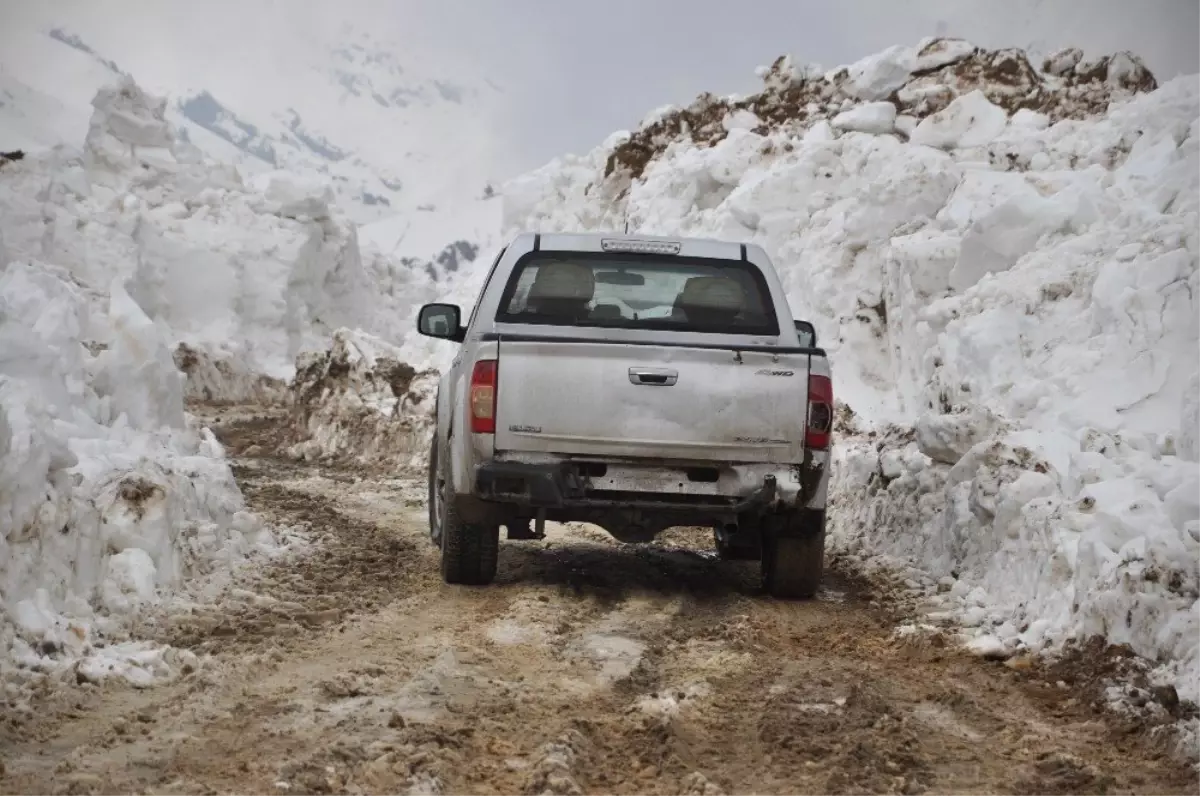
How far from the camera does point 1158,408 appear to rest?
788 centimetres

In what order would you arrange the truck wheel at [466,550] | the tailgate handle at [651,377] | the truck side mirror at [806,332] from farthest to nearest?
1. the truck side mirror at [806,332]
2. the truck wheel at [466,550]
3. the tailgate handle at [651,377]

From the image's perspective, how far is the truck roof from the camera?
286 inches

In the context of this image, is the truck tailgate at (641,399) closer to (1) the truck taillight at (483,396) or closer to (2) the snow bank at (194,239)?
(1) the truck taillight at (483,396)

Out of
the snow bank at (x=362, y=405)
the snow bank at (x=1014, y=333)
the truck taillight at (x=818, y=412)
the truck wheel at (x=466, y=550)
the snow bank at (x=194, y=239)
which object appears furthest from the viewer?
the snow bank at (x=194, y=239)

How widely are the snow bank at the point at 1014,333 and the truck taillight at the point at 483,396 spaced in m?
2.65

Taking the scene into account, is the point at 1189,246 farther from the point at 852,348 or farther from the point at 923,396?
the point at 852,348

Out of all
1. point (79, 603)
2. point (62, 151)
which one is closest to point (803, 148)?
point (79, 603)

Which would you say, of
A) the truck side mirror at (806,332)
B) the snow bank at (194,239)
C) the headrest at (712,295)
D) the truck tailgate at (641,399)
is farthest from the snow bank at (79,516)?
the snow bank at (194,239)

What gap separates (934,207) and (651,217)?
9803 millimetres

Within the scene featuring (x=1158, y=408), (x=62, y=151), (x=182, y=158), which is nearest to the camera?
(x=1158, y=408)

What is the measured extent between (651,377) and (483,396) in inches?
33.2

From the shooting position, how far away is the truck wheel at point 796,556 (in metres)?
6.70

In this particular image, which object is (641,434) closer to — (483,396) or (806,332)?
(483,396)

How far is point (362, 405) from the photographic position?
57.3ft
